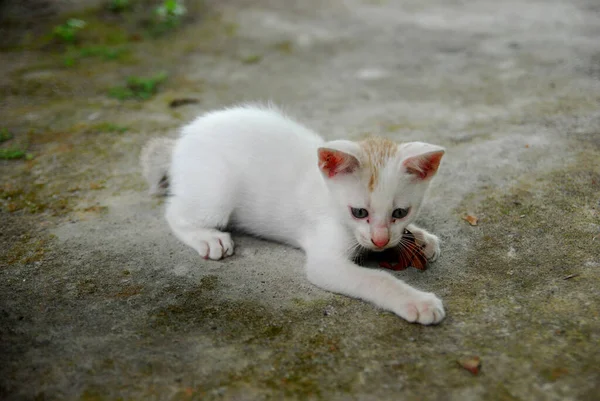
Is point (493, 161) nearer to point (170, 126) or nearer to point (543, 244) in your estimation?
point (543, 244)

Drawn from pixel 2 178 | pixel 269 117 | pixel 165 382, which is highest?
pixel 269 117

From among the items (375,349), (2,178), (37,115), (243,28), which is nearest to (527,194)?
(375,349)

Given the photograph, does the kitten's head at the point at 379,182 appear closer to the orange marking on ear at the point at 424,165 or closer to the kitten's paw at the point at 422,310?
the orange marking on ear at the point at 424,165

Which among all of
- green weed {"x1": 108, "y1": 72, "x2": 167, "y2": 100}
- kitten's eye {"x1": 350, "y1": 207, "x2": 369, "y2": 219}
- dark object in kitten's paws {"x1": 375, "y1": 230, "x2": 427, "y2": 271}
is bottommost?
green weed {"x1": 108, "y1": 72, "x2": 167, "y2": 100}

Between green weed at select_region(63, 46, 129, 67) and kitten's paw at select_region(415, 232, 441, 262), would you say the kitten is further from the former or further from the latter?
green weed at select_region(63, 46, 129, 67)

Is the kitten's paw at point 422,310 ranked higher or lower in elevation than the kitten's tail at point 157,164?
higher

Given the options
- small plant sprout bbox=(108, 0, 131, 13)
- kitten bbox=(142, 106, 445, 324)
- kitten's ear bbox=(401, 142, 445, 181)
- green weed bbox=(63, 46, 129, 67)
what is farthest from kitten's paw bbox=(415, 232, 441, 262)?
small plant sprout bbox=(108, 0, 131, 13)

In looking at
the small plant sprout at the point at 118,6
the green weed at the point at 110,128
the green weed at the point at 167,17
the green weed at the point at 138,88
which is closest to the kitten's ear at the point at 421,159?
the green weed at the point at 110,128
